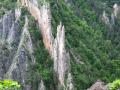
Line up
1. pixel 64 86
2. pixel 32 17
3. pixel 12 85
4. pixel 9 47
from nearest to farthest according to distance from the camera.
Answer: pixel 12 85 < pixel 64 86 < pixel 9 47 < pixel 32 17

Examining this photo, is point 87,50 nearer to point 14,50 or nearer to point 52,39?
point 52,39

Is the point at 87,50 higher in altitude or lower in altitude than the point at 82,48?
lower

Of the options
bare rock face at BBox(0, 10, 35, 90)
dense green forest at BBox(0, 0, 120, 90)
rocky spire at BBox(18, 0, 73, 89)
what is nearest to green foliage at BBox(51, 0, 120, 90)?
dense green forest at BBox(0, 0, 120, 90)

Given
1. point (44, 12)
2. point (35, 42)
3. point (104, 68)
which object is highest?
point (44, 12)

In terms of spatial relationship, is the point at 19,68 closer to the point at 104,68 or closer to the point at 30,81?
the point at 30,81

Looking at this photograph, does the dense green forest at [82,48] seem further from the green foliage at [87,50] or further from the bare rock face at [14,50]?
the bare rock face at [14,50]

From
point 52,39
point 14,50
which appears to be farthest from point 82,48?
point 14,50


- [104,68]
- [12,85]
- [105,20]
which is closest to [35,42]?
[104,68]
